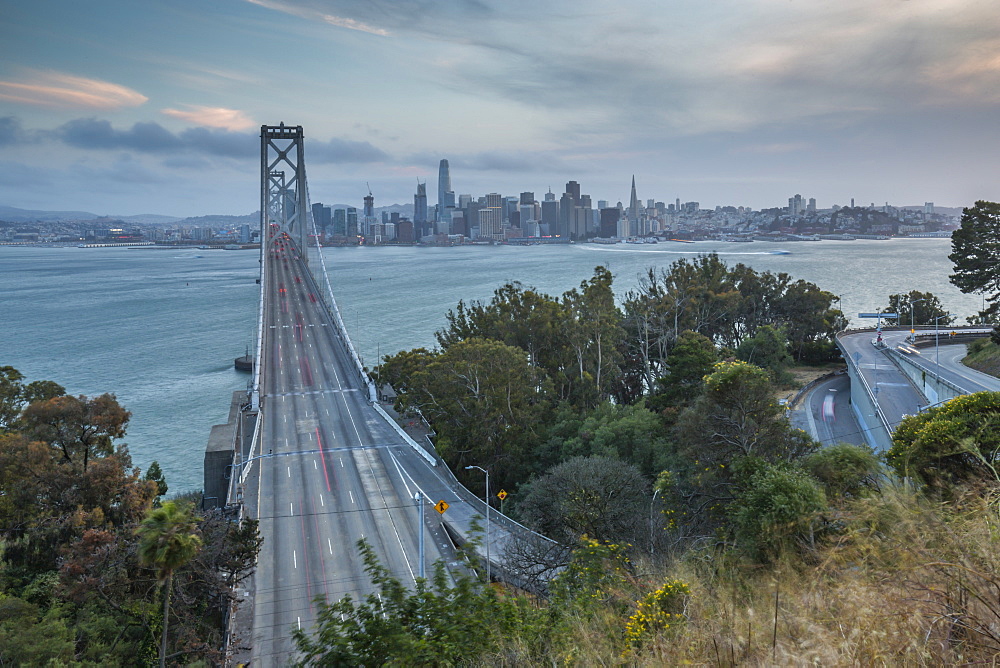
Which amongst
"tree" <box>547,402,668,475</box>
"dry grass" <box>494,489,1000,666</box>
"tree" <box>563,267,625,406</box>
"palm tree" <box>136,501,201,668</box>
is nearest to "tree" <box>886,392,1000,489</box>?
"dry grass" <box>494,489,1000,666</box>

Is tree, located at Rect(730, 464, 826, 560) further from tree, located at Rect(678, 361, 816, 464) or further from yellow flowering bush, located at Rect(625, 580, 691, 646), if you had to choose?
tree, located at Rect(678, 361, 816, 464)

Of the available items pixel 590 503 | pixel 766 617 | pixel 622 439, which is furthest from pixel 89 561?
pixel 622 439

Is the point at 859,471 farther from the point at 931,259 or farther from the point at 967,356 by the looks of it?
the point at 931,259

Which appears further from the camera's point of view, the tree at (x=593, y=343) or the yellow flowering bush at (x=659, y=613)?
the tree at (x=593, y=343)

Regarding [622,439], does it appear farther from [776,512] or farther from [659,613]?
[659,613]

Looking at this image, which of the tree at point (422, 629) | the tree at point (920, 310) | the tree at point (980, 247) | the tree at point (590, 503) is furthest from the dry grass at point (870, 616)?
the tree at point (920, 310)

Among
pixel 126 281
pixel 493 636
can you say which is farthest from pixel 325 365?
pixel 126 281

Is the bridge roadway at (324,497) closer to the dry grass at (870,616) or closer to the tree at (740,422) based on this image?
the tree at (740,422)
